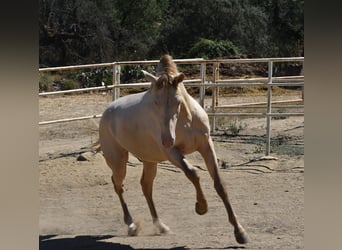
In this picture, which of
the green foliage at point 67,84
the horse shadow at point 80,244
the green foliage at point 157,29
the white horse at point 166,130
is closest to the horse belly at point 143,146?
the white horse at point 166,130

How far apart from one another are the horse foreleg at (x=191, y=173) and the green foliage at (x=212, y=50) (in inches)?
671

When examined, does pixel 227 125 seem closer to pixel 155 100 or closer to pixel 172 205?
pixel 172 205

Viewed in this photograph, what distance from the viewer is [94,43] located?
24203 mm

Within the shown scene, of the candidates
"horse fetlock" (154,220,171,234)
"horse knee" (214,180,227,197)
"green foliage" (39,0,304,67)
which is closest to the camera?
"horse knee" (214,180,227,197)

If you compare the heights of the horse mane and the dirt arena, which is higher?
the horse mane

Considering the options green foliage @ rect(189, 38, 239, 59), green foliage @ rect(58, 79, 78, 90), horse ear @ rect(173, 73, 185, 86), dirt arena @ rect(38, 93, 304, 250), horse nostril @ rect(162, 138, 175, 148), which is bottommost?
dirt arena @ rect(38, 93, 304, 250)

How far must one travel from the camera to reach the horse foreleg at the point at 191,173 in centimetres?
472

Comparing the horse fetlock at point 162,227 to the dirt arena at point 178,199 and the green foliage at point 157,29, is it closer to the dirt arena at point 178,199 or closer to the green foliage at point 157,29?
the dirt arena at point 178,199

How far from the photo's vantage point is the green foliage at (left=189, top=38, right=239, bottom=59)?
22.0m

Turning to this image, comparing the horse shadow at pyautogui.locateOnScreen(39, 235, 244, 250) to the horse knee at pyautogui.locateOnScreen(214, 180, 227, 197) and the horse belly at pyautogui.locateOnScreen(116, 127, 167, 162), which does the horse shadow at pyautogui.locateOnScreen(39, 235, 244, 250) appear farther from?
the horse belly at pyautogui.locateOnScreen(116, 127, 167, 162)

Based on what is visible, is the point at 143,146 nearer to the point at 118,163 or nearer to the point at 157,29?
the point at 118,163

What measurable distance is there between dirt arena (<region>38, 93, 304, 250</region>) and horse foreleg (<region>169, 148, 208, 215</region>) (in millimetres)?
287

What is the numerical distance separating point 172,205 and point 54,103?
9104 mm

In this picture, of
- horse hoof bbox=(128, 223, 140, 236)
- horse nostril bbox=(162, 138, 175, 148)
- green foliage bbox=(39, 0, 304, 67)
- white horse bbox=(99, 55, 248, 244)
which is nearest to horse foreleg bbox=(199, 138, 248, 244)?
white horse bbox=(99, 55, 248, 244)
